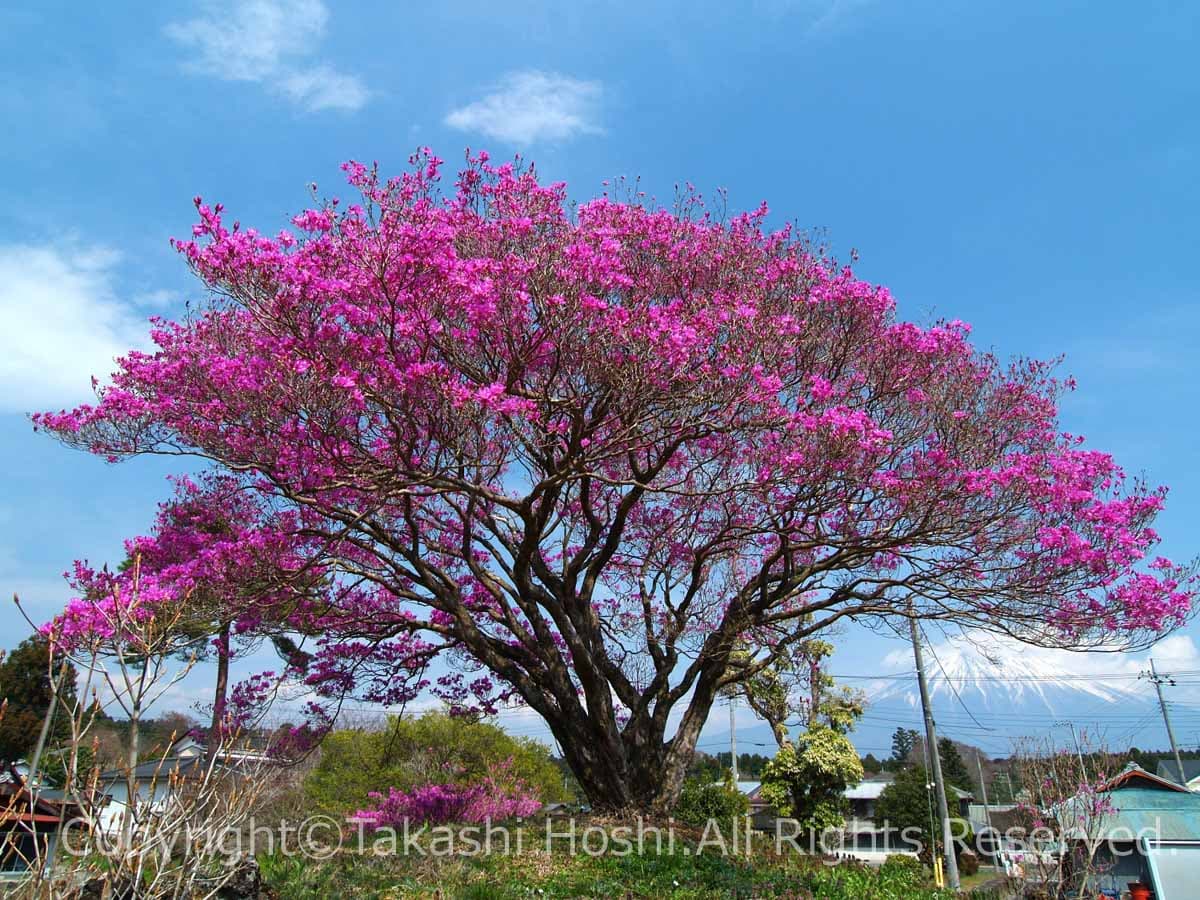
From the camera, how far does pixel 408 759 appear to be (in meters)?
24.6

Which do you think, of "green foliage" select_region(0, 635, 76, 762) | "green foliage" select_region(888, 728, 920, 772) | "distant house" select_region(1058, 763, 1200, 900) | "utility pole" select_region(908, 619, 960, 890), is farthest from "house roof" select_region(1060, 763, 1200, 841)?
"green foliage" select_region(888, 728, 920, 772)

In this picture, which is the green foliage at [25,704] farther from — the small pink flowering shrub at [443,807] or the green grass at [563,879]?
the green grass at [563,879]

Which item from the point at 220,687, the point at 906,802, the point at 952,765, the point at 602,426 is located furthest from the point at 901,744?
the point at 602,426

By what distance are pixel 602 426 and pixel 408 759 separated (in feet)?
63.8

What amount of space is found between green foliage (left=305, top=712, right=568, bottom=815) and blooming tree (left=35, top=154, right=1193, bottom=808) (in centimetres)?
1351

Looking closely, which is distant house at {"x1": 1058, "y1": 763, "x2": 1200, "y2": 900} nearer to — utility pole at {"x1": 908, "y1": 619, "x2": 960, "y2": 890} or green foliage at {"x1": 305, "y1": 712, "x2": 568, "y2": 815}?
utility pole at {"x1": 908, "y1": 619, "x2": 960, "y2": 890}

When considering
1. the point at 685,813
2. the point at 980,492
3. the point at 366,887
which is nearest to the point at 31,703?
the point at 685,813

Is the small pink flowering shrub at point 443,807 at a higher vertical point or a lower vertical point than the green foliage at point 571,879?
higher

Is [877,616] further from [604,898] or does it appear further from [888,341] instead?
[604,898]

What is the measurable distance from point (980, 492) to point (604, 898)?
5.83 metres

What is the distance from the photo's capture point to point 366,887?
6.86 metres

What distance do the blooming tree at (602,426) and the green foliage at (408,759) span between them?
44.3 ft

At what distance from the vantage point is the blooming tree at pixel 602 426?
7.65 meters

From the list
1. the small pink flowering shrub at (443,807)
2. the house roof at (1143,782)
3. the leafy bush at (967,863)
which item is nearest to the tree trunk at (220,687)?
the small pink flowering shrub at (443,807)
